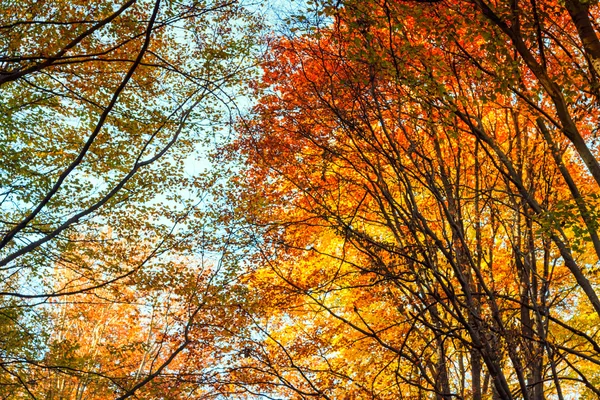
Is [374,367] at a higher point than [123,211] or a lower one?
lower

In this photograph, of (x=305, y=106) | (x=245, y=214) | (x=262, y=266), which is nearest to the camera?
(x=305, y=106)

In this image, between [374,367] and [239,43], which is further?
[374,367]

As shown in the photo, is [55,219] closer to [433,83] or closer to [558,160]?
[433,83]

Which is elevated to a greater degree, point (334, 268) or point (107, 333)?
point (107, 333)

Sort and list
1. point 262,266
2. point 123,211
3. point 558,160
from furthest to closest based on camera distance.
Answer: point 123,211 → point 262,266 → point 558,160

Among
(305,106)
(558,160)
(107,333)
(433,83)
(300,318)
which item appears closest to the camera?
(433,83)

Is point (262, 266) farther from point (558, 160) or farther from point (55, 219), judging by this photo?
point (558, 160)

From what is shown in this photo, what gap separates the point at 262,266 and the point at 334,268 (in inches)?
53.1

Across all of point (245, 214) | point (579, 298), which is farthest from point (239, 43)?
point (579, 298)

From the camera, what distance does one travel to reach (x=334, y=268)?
902 centimetres

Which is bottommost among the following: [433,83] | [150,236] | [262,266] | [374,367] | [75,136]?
[374,367]

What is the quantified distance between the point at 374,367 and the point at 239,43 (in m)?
6.36

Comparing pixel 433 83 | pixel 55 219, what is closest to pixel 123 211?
pixel 55 219

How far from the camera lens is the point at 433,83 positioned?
440cm
